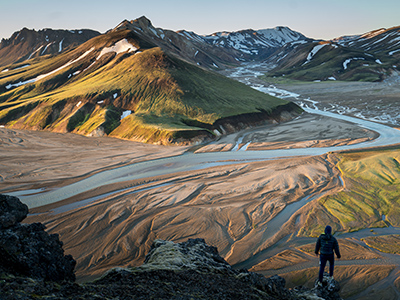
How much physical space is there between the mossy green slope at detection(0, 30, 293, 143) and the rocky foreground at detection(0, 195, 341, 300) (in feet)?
Answer: 124

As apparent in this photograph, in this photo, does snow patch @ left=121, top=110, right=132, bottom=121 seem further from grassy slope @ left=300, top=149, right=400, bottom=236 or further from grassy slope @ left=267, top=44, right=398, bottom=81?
grassy slope @ left=267, top=44, right=398, bottom=81

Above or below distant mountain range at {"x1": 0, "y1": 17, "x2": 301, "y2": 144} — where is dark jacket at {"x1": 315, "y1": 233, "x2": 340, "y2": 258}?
below

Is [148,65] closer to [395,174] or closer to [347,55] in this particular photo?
[395,174]

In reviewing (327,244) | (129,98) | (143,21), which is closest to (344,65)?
(143,21)

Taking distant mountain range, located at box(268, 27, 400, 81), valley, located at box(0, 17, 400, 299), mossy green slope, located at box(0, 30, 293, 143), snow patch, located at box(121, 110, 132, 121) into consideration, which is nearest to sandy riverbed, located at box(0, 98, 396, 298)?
valley, located at box(0, 17, 400, 299)

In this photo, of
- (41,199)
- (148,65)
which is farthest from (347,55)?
(41,199)

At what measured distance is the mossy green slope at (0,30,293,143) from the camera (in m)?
59.8

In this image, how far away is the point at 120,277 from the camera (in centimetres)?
1210

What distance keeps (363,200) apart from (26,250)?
25061 millimetres

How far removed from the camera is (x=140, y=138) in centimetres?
5378

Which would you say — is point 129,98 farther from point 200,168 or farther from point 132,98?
point 200,168

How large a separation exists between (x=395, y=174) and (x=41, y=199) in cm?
3508

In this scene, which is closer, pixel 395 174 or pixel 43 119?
pixel 395 174

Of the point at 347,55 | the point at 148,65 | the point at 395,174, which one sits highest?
the point at 347,55
